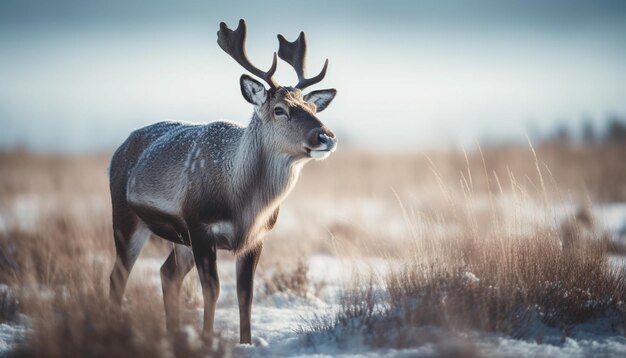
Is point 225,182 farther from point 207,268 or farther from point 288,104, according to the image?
point 288,104

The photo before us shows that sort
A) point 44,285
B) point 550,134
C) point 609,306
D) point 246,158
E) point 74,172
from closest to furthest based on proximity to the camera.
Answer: point 609,306, point 246,158, point 44,285, point 74,172, point 550,134

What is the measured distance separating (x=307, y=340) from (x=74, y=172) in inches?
814

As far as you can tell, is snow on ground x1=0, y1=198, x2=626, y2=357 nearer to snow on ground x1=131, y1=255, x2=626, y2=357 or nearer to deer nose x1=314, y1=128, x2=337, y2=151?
snow on ground x1=131, y1=255, x2=626, y2=357

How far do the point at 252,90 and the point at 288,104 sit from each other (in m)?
0.38

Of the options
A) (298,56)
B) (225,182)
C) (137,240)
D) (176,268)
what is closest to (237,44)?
(298,56)

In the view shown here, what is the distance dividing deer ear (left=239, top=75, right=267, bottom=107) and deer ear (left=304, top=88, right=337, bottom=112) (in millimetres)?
628

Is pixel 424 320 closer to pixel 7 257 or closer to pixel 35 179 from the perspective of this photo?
pixel 7 257

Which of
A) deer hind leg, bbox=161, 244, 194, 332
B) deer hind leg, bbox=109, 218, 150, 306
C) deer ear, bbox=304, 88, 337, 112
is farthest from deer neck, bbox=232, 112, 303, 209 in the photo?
deer hind leg, bbox=109, 218, 150, 306

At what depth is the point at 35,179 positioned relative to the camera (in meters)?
21.4

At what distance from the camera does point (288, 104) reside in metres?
5.62

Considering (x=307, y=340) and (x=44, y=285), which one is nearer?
(x=307, y=340)

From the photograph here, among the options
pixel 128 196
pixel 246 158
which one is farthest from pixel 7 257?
pixel 246 158

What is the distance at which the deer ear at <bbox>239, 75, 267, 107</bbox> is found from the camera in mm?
5590

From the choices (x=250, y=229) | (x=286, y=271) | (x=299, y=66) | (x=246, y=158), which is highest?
(x=299, y=66)
